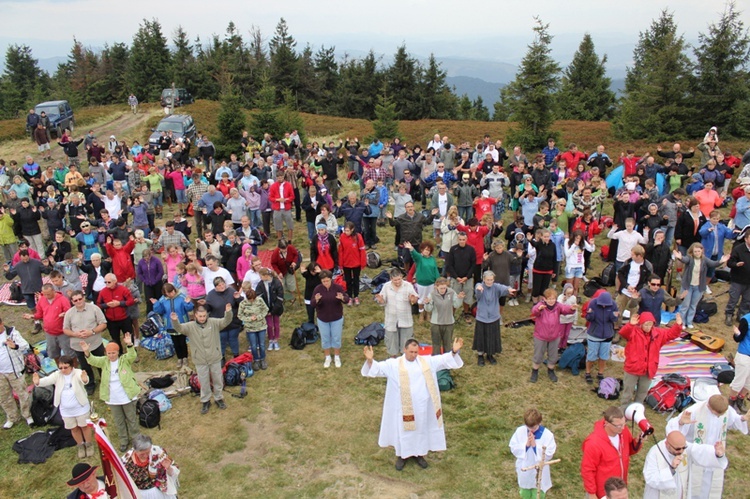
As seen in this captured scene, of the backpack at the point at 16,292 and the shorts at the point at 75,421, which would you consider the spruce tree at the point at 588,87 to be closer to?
the backpack at the point at 16,292

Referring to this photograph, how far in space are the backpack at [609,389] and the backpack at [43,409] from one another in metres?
8.60

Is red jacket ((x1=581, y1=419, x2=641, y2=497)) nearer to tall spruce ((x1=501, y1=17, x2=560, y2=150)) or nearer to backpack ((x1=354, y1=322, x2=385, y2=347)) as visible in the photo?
backpack ((x1=354, y1=322, x2=385, y2=347))

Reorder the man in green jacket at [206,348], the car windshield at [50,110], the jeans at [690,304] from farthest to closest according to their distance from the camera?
1. the car windshield at [50,110]
2. the jeans at [690,304]
3. the man in green jacket at [206,348]

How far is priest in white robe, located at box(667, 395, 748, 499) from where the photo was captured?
6285 millimetres

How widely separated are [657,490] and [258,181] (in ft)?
43.0

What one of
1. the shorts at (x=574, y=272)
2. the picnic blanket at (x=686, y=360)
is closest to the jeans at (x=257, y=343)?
the shorts at (x=574, y=272)

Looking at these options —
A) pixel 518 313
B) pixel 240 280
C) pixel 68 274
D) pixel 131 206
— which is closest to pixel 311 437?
pixel 240 280

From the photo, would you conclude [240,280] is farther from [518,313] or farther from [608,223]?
[608,223]

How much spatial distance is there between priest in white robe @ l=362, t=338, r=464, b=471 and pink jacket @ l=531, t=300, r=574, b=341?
94.6 inches

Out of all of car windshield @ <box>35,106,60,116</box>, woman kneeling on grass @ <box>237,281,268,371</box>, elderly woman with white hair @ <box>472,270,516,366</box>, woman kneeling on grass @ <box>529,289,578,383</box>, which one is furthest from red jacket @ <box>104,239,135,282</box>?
car windshield @ <box>35,106,60,116</box>

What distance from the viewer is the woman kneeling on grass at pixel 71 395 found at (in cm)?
784

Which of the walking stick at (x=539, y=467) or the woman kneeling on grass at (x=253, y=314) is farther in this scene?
the woman kneeling on grass at (x=253, y=314)

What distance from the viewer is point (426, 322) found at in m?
11.6

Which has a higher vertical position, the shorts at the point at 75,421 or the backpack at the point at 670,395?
the shorts at the point at 75,421
